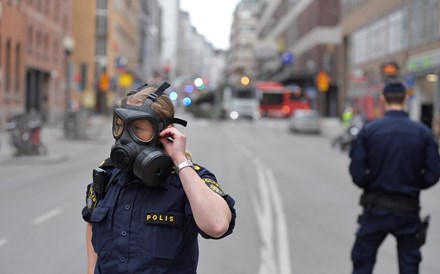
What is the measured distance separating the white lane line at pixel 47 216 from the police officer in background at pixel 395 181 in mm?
5930

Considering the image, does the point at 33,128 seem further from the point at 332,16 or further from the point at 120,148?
the point at 332,16

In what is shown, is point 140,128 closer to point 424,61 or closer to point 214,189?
point 214,189

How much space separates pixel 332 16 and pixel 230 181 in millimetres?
59919

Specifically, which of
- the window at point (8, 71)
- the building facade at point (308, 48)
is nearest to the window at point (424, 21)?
the building facade at point (308, 48)

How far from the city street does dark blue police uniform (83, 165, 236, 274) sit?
2022 mm

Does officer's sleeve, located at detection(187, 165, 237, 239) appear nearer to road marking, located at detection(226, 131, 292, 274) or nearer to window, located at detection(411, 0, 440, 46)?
road marking, located at detection(226, 131, 292, 274)

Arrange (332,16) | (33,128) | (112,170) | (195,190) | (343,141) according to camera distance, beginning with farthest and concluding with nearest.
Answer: (332,16) → (343,141) → (33,128) → (112,170) → (195,190)

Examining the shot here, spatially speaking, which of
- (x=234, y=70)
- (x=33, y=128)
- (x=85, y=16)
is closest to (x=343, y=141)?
(x=85, y=16)

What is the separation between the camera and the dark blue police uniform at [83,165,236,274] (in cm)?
252

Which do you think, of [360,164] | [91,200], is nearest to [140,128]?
[91,200]

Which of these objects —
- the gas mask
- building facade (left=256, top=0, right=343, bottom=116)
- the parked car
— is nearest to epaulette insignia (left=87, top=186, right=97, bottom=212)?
the gas mask

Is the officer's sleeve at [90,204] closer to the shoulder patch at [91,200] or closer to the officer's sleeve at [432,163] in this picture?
the shoulder patch at [91,200]

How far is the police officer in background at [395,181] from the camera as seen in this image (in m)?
4.70

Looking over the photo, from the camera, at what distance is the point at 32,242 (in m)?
8.05
